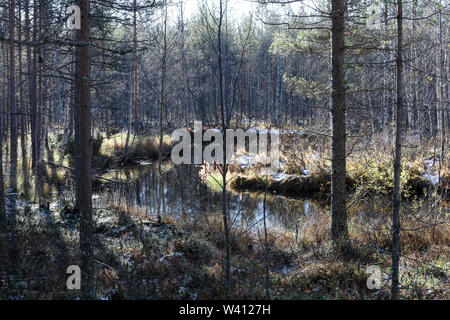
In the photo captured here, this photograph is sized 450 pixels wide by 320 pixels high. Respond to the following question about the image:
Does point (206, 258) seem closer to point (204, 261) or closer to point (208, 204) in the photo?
point (204, 261)

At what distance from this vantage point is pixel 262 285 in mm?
4859

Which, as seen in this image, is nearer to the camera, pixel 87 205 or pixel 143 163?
Answer: pixel 87 205

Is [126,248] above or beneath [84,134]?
beneath

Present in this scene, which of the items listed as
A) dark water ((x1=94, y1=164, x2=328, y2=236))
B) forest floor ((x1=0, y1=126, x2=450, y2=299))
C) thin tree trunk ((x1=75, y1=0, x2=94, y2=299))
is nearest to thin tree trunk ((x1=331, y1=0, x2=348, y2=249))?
forest floor ((x1=0, y1=126, x2=450, y2=299))

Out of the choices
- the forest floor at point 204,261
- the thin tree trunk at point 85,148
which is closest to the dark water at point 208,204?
the forest floor at point 204,261

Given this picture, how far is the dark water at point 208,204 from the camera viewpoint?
916cm

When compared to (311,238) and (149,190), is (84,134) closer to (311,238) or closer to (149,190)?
(311,238)

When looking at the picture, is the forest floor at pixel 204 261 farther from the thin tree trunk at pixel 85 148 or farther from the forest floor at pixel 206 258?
the thin tree trunk at pixel 85 148

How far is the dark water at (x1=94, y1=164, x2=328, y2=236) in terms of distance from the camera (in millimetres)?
9164

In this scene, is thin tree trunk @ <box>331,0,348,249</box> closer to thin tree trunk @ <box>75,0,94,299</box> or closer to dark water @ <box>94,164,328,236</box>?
dark water @ <box>94,164,328,236</box>
